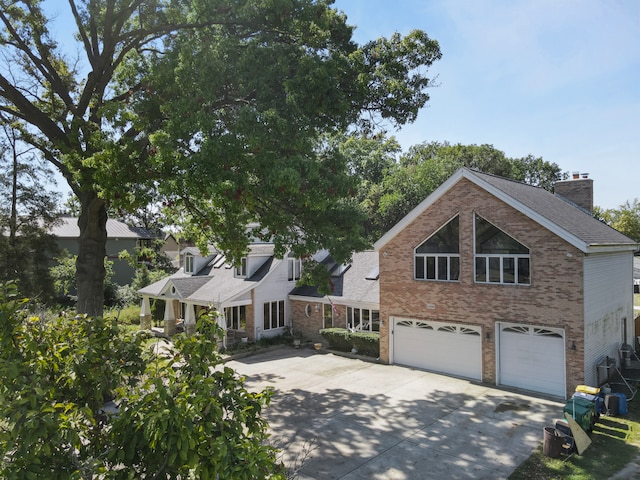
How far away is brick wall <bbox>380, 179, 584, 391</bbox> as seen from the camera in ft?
46.5

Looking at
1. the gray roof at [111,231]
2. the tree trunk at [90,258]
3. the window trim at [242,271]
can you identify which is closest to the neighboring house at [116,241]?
the gray roof at [111,231]

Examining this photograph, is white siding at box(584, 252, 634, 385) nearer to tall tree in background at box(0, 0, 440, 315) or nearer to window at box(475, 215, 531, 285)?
window at box(475, 215, 531, 285)

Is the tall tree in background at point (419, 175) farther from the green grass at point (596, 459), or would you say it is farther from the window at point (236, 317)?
the green grass at point (596, 459)

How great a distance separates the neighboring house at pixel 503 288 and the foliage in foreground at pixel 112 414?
1300cm

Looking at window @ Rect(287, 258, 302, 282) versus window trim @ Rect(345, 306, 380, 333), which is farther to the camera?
window @ Rect(287, 258, 302, 282)

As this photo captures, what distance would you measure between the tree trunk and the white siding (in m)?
15.9

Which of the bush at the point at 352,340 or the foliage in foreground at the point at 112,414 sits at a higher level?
the foliage in foreground at the point at 112,414

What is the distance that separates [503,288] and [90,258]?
558 inches

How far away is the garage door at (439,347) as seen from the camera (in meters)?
16.5

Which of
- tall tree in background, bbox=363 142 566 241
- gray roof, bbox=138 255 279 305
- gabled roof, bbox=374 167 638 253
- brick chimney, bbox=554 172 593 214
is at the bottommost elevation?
gray roof, bbox=138 255 279 305

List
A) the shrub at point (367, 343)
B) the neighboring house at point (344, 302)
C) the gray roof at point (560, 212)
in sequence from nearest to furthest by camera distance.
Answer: the gray roof at point (560, 212)
the shrub at point (367, 343)
the neighboring house at point (344, 302)

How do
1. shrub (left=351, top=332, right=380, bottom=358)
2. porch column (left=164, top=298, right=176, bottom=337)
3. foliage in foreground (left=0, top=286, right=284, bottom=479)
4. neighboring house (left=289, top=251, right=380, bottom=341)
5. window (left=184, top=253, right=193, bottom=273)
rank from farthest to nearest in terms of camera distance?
1. window (left=184, top=253, right=193, bottom=273)
2. porch column (left=164, top=298, right=176, bottom=337)
3. neighboring house (left=289, top=251, right=380, bottom=341)
4. shrub (left=351, top=332, right=380, bottom=358)
5. foliage in foreground (left=0, top=286, right=284, bottom=479)

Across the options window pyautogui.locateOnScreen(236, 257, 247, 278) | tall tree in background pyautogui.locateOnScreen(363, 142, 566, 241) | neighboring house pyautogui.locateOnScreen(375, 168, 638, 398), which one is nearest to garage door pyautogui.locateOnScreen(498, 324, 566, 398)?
neighboring house pyautogui.locateOnScreen(375, 168, 638, 398)

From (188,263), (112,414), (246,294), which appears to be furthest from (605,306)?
(188,263)
